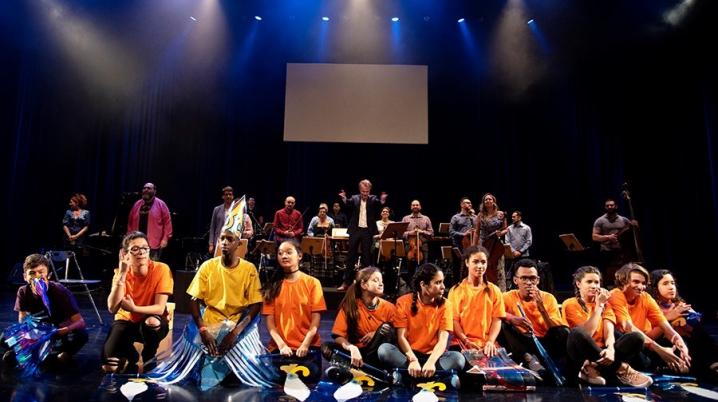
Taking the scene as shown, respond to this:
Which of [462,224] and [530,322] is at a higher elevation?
[462,224]

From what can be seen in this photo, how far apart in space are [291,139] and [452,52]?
363cm

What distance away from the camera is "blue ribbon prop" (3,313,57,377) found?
3.01 m

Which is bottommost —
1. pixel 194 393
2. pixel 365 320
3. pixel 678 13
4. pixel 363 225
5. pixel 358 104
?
pixel 194 393

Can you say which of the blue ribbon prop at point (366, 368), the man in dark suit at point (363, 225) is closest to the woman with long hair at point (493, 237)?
the man in dark suit at point (363, 225)

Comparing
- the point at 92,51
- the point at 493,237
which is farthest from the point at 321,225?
the point at 92,51

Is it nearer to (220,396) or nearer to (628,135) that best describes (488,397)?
(220,396)

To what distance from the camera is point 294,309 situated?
3023 millimetres

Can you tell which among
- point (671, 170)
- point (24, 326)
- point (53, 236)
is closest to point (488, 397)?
point (24, 326)

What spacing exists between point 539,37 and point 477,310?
7.66 metres

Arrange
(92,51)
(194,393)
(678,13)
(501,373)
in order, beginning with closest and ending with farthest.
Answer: (194,393), (501,373), (678,13), (92,51)

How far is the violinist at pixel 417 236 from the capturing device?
7.14 meters

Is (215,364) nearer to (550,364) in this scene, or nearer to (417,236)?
(550,364)

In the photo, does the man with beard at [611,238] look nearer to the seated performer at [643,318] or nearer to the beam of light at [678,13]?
the seated performer at [643,318]

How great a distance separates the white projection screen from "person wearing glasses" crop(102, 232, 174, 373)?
6.54m
